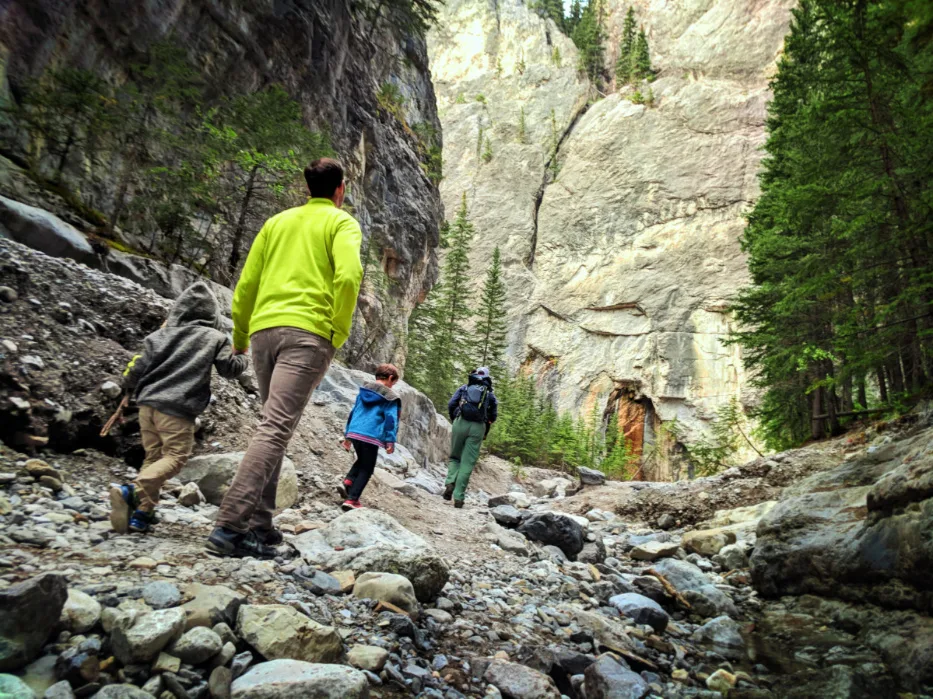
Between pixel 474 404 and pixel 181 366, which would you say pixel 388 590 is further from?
pixel 474 404

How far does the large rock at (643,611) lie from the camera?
13.4 feet

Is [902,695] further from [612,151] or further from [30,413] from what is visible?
[612,151]

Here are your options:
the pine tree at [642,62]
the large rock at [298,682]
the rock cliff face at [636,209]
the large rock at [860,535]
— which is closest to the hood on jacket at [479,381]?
the large rock at [860,535]

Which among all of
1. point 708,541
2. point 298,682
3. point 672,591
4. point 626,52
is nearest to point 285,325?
point 298,682

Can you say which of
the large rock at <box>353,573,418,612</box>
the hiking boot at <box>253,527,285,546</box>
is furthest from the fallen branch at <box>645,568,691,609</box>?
the hiking boot at <box>253,527,285,546</box>

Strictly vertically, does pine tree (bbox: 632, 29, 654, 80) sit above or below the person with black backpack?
above

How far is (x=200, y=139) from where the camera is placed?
10938 mm

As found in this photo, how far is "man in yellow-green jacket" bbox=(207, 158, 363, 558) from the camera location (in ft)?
9.86

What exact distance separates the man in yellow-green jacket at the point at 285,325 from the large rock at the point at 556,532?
4.11m

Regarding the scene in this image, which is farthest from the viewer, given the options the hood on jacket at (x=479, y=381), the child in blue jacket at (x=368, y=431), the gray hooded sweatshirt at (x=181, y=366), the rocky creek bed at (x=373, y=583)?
the hood on jacket at (x=479, y=381)

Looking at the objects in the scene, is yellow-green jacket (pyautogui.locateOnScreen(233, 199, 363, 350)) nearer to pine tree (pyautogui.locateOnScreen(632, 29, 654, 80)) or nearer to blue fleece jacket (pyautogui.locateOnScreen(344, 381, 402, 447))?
blue fleece jacket (pyautogui.locateOnScreen(344, 381, 402, 447))

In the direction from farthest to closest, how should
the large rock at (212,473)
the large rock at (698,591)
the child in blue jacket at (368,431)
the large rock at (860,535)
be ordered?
1. the child in blue jacket at (368,431)
2. the large rock at (698,591)
3. the large rock at (212,473)
4. the large rock at (860,535)

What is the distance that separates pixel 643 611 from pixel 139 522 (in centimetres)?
372

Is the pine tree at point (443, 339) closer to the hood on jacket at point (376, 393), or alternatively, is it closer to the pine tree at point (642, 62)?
the hood on jacket at point (376, 393)
